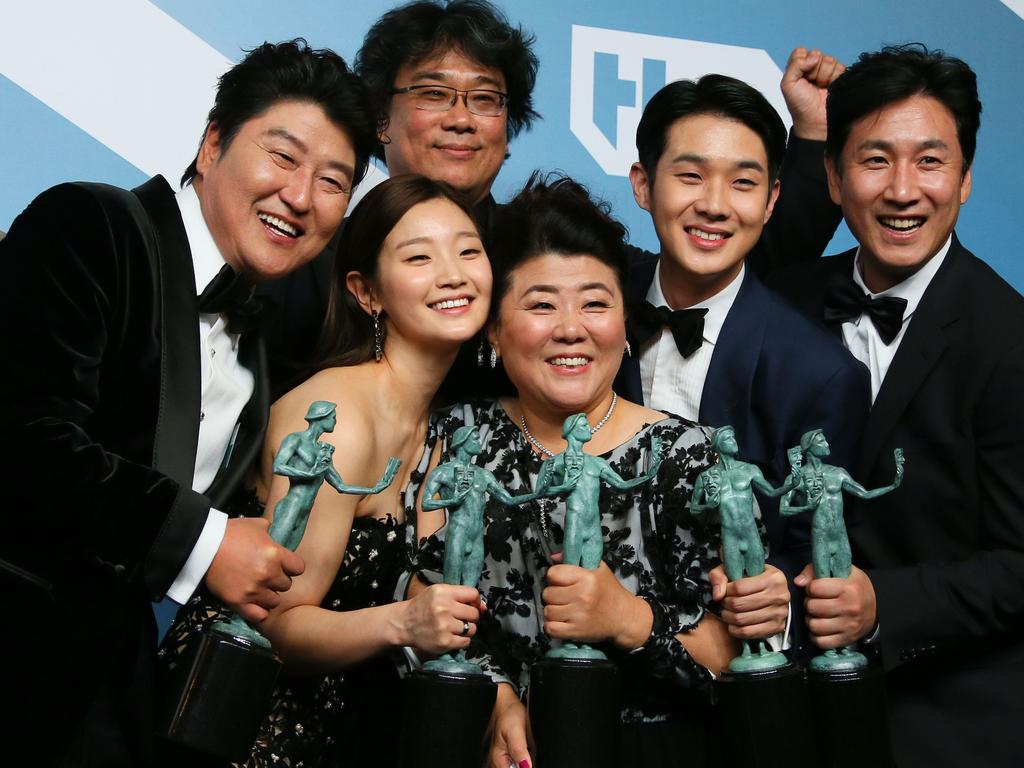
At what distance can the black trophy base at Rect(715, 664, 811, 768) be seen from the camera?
1.93 meters

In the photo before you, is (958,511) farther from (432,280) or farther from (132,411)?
(132,411)

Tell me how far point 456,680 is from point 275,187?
90 cm

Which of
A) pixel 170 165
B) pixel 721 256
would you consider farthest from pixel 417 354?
pixel 170 165

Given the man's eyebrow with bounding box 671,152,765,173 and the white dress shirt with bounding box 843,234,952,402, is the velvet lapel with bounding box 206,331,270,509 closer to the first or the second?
the man's eyebrow with bounding box 671,152,765,173

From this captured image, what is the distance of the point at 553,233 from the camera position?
2.42 meters

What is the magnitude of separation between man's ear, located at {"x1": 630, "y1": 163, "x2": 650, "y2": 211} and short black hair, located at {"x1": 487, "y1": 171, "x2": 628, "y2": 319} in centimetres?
26

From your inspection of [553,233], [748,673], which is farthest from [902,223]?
[748,673]

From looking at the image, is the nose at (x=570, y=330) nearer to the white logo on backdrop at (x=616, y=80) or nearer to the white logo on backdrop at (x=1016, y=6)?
the white logo on backdrop at (x=616, y=80)

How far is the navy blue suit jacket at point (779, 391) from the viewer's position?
248 centimetres

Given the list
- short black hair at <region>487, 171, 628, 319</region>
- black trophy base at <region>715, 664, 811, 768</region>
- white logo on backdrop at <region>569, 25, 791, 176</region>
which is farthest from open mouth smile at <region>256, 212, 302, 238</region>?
Answer: white logo on backdrop at <region>569, 25, 791, 176</region>

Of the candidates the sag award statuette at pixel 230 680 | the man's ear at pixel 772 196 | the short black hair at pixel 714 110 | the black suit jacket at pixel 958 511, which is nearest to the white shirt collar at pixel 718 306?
the man's ear at pixel 772 196

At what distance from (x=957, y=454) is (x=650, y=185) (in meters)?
0.80

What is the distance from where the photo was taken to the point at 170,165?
3.35 m

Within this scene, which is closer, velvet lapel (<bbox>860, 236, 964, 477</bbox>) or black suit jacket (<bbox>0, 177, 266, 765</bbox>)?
black suit jacket (<bbox>0, 177, 266, 765</bbox>)
